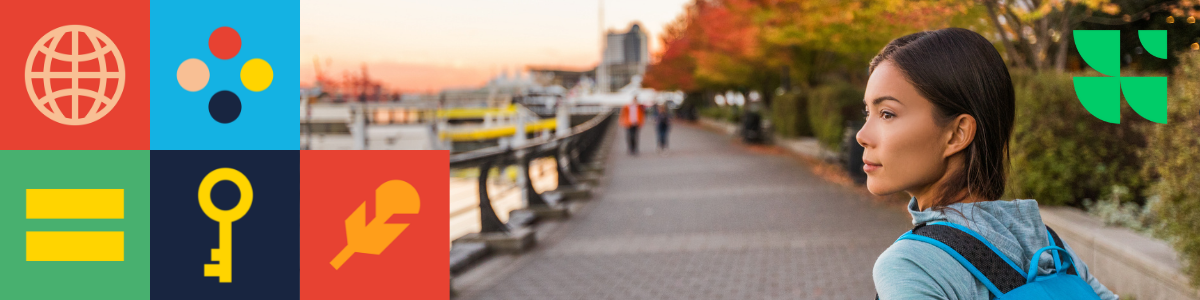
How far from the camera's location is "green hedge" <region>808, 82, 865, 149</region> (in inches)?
611

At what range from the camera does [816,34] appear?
1340 centimetres

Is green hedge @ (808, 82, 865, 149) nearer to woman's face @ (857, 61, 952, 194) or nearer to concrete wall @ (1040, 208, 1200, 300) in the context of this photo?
concrete wall @ (1040, 208, 1200, 300)

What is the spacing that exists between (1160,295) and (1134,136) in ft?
7.36

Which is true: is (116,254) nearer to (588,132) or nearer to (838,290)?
(838,290)

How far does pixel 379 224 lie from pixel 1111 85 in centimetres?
418

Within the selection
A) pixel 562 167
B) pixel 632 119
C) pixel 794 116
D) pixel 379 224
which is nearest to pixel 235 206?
pixel 379 224

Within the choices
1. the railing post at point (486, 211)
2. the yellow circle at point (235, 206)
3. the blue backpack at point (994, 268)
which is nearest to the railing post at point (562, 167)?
the railing post at point (486, 211)

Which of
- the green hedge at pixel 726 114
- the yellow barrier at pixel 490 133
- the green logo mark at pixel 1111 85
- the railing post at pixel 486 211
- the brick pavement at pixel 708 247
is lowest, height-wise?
the brick pavement at pixel 708 247

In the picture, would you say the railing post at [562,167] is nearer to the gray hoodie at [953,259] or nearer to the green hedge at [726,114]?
the gray hoodie at [953,259]

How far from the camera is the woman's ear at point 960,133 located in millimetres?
1213

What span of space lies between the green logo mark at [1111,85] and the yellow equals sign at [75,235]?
5146 mm

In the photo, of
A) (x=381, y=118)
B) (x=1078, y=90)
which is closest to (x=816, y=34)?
(x=1078, y=90)

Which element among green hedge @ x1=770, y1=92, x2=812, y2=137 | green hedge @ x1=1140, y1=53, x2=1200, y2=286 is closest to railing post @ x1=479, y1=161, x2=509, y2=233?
green hedge @ x1=1140, y1=53, x2=1200, y2=286

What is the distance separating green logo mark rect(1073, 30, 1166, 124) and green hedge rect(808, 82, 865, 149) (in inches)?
528
